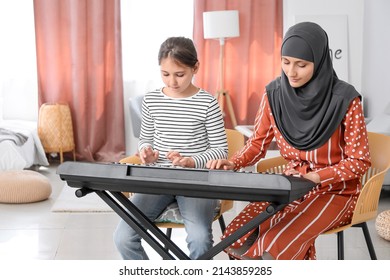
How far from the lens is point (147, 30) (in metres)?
7.09

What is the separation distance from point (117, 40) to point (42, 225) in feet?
10.00

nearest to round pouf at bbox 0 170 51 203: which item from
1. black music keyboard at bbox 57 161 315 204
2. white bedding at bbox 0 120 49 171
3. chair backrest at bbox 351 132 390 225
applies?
white bedding at bbox 0 120 49 171

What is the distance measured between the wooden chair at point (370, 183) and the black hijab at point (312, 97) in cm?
26

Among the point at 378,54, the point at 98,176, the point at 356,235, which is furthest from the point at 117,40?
the point at 98,176

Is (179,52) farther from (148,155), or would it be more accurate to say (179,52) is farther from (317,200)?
(317,200)

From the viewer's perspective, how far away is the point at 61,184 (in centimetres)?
579

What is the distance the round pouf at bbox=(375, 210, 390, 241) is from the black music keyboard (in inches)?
83.8

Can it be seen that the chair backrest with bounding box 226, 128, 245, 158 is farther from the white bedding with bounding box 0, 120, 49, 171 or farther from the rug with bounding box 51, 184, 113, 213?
the white bedding with bounding box 0, 120, 49, 171

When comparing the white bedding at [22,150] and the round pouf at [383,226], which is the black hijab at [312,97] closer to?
the round pouf at [383,226]

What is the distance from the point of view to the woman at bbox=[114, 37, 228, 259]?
252 cm

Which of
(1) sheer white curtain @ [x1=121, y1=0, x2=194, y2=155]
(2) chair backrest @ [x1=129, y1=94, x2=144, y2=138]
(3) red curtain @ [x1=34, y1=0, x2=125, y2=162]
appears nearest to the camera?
(2) chair backrest @ [x1=129, y1=94, x2=144, y2=138]

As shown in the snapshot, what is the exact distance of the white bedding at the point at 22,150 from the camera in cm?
587

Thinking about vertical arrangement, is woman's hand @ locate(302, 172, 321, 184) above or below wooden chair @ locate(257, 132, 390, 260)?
above

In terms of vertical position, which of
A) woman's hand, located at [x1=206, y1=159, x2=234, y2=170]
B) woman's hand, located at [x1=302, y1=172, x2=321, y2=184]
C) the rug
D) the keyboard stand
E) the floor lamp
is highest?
the floor lamp
